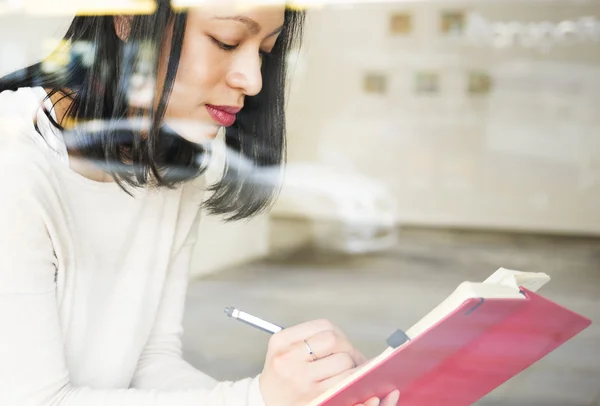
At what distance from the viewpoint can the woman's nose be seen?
2.33ft

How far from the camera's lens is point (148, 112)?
28.1 inches

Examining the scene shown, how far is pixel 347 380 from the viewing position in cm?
54

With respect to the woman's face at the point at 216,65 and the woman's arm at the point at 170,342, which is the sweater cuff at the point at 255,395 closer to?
the woman's arm at the point at 170,342

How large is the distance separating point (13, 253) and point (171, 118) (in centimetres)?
21

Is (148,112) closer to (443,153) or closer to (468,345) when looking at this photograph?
(468,345)

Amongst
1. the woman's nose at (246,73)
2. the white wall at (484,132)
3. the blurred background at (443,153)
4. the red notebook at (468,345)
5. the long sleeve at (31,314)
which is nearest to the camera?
the red notebook at (468,345)

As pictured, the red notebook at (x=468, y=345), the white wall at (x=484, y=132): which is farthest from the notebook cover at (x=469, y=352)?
the white wall at (x=484, y=132)

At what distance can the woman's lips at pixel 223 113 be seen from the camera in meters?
0.73

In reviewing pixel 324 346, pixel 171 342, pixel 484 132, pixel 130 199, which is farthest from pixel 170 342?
pixel 484 132

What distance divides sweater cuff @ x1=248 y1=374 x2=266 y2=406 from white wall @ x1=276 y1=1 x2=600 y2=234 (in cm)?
268

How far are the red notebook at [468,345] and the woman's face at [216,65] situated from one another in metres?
0.31

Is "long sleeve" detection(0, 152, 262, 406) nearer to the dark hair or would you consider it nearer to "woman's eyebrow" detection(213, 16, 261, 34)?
the dark hair

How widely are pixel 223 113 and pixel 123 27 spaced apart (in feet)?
0.42

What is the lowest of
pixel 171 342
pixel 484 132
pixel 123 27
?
pixel 171 342
